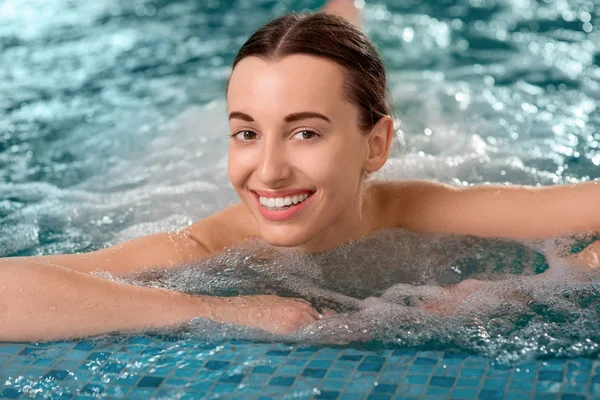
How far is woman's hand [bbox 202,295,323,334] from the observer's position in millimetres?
2457

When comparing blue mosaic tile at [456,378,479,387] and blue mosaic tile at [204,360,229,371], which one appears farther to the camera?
blue mosaic tile at [204,360,229,371]

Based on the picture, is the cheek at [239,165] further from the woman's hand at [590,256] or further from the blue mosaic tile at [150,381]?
the woman's hand at [590,256]

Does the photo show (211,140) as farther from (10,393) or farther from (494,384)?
(494,384)

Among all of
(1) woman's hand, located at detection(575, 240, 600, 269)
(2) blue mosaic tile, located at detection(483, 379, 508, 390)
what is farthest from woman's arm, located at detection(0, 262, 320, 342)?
(1) woman's hand, located at detection(575, 240, 600, 269)

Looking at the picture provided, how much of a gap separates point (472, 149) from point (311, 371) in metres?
2.43

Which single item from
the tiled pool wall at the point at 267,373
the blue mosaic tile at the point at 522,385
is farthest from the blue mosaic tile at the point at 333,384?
the blue mosaic tile at the point at 522,385

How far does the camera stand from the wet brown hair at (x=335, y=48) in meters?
2.55

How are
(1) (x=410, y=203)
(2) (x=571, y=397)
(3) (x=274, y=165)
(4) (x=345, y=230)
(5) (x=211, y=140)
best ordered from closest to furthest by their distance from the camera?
(2) (x=571, y=397)
(3) (x=274, y=165)
(4) (x=345, y=230)
(1) (x=410, y=203)
(5) (x=211, y=140)

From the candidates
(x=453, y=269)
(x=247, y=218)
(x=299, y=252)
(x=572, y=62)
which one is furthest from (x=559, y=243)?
(x=572, y=62)

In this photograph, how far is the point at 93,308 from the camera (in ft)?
8.11

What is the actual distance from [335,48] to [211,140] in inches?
85.7

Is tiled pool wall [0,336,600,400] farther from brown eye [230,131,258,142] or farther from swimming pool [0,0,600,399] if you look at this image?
brown eye [230,131,258,142]

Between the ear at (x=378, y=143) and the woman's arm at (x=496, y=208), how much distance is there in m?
0.34

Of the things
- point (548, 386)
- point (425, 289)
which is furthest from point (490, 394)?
point (425, 289)
